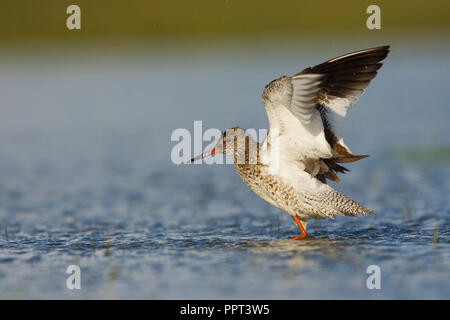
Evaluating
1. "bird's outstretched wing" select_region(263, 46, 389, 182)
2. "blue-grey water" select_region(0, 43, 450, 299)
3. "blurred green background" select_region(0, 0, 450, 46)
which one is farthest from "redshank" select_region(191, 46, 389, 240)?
"blurred green background" select_region(0, 0, 450, 46)

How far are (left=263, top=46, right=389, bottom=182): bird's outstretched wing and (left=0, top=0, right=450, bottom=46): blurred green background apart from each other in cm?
2099

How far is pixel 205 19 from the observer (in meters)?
28.9

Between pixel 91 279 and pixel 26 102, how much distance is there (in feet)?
49.7

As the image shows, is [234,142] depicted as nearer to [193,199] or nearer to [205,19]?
[193,199]

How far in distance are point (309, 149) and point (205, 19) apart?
22.2 m

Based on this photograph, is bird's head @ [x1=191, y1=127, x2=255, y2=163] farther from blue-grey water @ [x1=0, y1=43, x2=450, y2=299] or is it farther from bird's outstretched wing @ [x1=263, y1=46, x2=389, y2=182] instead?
blue-grey water @ [x1=0, y1=43, x2=450, y2=299]

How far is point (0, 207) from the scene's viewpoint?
10164mm

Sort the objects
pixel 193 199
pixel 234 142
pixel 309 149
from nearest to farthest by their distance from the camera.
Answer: pixel 309 149 < pixel 234 142 < pixel 193 199

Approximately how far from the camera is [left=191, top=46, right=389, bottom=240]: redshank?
23.5 ft

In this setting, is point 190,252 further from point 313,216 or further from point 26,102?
point 26,102

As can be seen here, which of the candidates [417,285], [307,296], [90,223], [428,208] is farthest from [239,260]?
[428,208]

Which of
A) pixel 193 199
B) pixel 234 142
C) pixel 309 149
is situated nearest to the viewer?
pixel 309 149

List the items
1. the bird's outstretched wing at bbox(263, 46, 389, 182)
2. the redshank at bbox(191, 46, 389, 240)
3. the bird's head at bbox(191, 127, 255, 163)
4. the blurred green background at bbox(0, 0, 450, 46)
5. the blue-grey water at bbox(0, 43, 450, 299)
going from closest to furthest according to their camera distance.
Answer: the blue-grey water at bbox(0, 43, 450, 299) → the bird's outstretched wing at bbox(263, 46, 389, 182) → the redshank at bbox(191, 46, 389, 240) → the bird's head at bbox(191, 127, 255, 163) → the blurred green background at bbox(0, 0, 450, 46)

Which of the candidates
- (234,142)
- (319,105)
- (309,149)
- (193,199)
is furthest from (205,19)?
(309,149)
